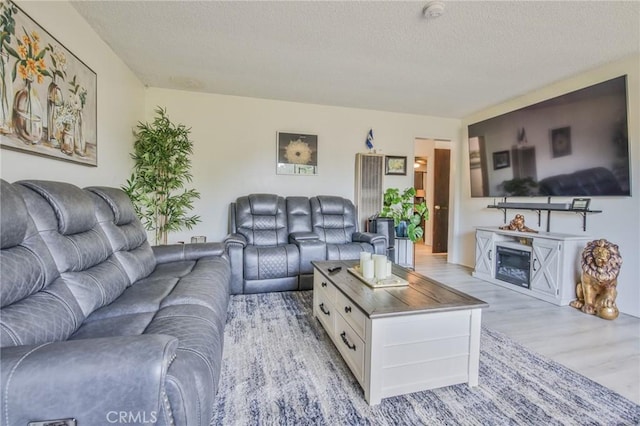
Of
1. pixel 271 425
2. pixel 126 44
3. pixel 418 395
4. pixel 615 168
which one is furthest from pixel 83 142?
pixel 615 168

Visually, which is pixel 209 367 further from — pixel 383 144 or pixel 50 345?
pixel 383 144

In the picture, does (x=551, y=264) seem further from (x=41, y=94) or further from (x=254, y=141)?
(x=41, y=94)

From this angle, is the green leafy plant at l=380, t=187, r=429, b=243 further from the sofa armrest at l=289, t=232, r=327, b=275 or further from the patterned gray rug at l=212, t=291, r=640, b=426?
the patterned gray rug at l=212, t=291, r=640, b=426

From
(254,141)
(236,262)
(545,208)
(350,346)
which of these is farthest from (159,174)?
(545,208)

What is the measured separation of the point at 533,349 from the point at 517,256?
5.53 ft

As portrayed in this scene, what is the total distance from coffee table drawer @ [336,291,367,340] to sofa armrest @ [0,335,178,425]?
0.99m

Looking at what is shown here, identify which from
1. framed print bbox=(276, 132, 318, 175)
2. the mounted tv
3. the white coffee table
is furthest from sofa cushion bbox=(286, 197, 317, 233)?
the mounted tv

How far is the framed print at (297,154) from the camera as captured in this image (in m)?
4.14

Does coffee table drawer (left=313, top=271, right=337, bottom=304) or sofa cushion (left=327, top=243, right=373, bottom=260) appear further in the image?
sofa cushion (left=327, top=243, right=373, bottom=260)

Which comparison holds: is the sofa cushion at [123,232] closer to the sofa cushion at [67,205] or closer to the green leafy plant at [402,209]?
the sofa cushion at [67,205]

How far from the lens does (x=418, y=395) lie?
4.96 ft

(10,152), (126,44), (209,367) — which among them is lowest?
(209,367)

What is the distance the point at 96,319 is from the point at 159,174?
94.7 inches

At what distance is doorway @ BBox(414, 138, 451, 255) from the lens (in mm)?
6071
